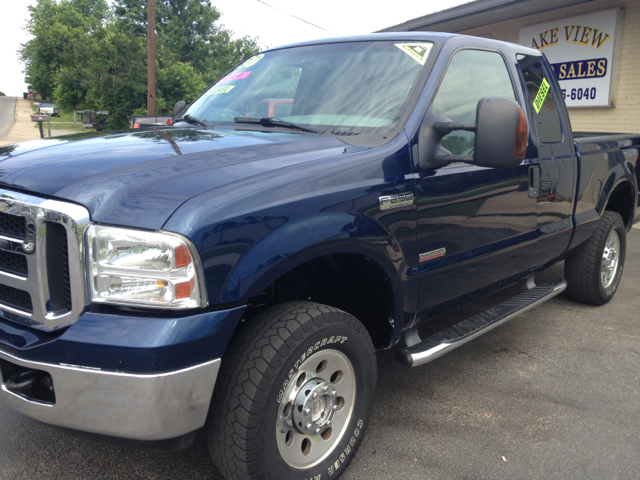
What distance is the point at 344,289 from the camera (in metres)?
2.73

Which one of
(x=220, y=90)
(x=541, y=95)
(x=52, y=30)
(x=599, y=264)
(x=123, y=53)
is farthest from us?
(x=52, y=30)

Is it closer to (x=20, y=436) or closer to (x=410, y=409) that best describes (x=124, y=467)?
(x=20, y=436)

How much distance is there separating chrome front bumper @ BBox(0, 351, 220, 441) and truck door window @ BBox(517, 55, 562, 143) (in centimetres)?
280

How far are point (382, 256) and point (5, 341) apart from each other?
146 centimetres

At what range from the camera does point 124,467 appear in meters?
2.48

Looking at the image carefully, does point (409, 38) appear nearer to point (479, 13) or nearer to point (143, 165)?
point (143, 165)

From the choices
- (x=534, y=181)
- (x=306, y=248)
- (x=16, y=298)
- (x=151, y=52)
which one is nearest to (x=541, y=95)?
(x=534, y=181)

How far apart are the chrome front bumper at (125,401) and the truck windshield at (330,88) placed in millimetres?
1495

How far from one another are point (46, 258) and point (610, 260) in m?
4.55

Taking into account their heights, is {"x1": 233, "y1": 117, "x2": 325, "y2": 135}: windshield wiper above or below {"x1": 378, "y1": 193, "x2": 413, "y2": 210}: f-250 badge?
above

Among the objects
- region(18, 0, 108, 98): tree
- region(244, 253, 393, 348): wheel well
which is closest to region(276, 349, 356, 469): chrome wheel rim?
region(244, 253, 393, 348): wheel well

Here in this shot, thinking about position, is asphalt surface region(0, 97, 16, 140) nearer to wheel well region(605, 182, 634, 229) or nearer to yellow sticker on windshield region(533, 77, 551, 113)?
wheel well region(605, 182, 634, 229)

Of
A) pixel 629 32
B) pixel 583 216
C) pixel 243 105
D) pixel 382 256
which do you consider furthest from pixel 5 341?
pixel 629 32

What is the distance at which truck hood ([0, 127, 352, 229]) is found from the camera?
6.17ft
